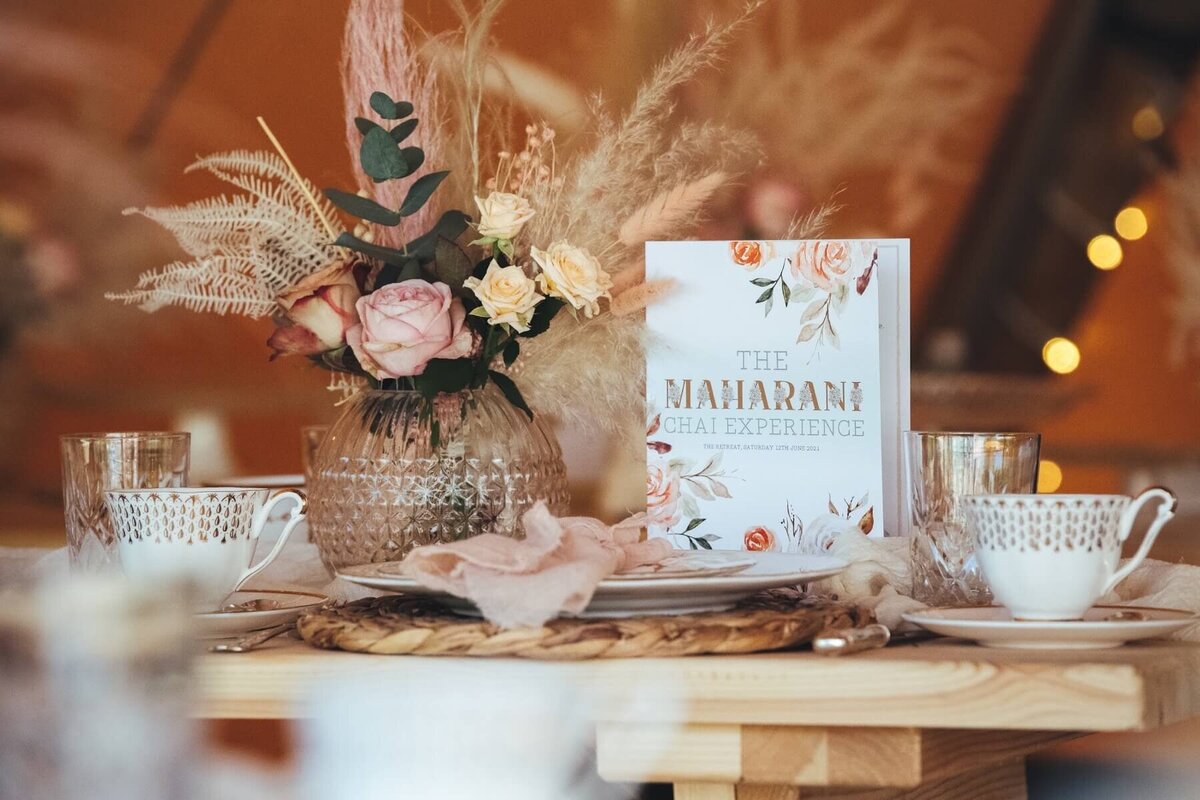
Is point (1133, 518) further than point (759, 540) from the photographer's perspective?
No

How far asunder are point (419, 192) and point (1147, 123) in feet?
11.8

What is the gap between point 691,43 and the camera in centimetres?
94

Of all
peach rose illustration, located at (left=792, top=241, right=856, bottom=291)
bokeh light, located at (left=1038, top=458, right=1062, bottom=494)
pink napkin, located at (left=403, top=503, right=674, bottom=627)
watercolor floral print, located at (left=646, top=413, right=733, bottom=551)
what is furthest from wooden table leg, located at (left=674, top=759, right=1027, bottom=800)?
bokeh light, located at (left=1038, top=458, right=1062, bottom=494)

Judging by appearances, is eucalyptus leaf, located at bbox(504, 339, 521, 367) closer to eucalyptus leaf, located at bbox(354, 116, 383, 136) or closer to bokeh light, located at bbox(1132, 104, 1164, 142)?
eucalyptus leaf, located at bbox(354, 116, 383, 136)

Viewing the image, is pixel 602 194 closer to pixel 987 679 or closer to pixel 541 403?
pixel 541 403

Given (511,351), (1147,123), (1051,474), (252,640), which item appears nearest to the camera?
(252,640)

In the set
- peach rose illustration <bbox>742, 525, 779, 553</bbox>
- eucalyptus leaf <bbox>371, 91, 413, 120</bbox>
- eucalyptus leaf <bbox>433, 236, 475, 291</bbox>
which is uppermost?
eucalyptus leaf <bbox>371, 91, 413, 120</bbox>

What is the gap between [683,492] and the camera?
0.95m

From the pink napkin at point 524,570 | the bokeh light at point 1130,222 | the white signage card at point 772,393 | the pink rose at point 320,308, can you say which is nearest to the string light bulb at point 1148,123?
the bokeh light at point 1130,222

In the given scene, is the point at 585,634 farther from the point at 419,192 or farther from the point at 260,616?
the point at 419,192

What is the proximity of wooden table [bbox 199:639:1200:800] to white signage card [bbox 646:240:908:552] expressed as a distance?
0.28m

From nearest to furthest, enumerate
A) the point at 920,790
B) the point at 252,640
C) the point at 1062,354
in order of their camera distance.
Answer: the point at 252,640
the point at 920,790
the point at 1062,354

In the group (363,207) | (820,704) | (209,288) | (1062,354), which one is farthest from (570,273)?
(1062,354)

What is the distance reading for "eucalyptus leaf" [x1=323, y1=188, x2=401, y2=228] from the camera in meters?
0.89
